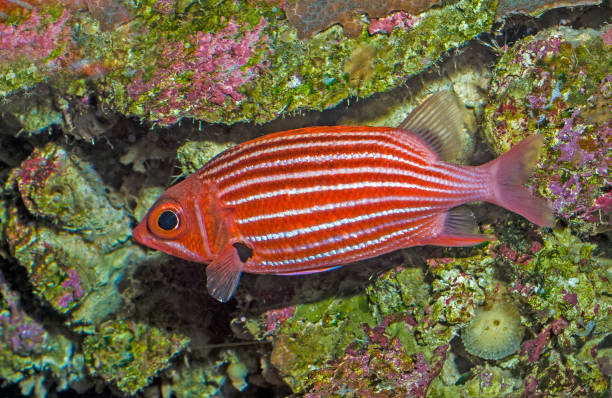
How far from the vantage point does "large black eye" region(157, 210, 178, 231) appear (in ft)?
9.22

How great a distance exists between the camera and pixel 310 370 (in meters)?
3.47

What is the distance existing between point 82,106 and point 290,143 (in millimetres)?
1985

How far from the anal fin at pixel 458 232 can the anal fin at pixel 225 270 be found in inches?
48.6

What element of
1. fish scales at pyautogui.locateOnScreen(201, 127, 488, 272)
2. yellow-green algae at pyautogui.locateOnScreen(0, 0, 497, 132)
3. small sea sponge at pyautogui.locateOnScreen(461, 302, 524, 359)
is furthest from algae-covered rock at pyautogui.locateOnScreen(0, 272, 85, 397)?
small sea sponge at pyautogui.locateOnScreen(461, 302, 524, 359)

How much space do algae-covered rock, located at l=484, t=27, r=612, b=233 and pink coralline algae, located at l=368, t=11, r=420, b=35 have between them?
83 cm

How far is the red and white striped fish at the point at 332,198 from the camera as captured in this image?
8.68 feet

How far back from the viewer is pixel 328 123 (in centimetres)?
358

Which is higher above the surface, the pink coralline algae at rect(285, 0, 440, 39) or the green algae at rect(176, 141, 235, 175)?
the pink coralline algae at rect(285, 0, 440, 39)

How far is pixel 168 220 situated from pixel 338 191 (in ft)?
3.62

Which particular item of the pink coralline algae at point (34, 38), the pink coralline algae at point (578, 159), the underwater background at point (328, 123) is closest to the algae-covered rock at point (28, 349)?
the underwater background at point (328, 123)

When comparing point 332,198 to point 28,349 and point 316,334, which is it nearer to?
point 316,334

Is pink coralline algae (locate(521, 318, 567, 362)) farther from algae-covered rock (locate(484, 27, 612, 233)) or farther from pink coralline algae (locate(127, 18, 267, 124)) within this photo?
pink coralline algae (locate(127, 18, 267, 124))

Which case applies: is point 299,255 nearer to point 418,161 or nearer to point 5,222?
point 418,161

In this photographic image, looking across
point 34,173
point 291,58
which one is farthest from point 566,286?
point 34,173
